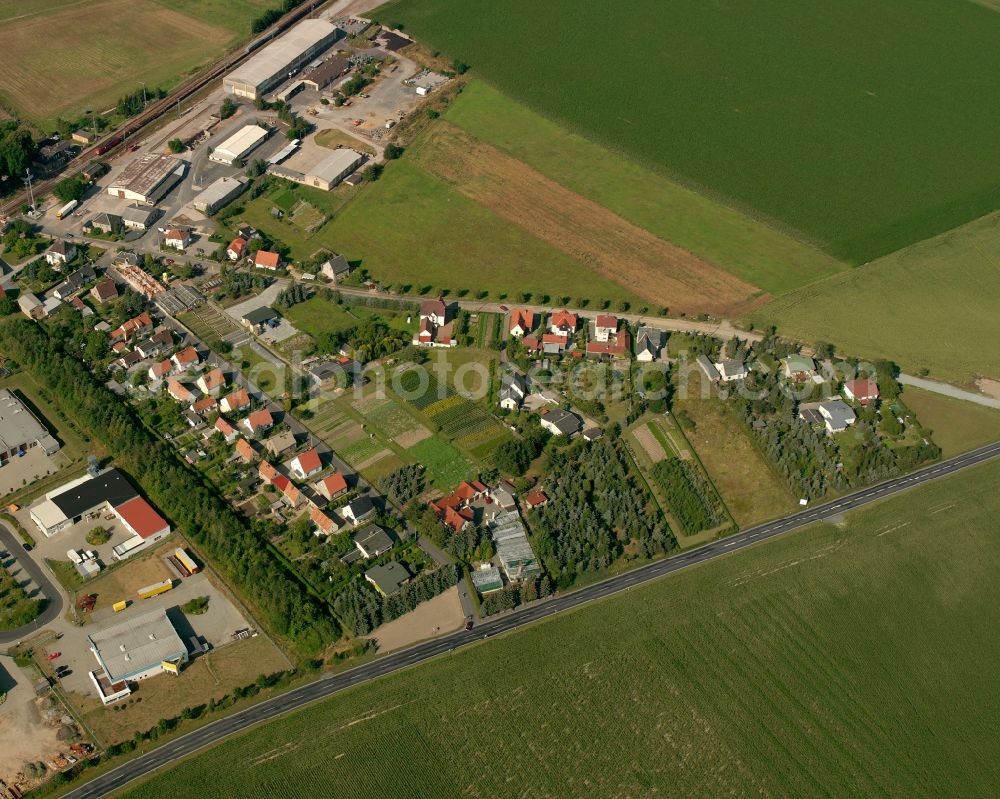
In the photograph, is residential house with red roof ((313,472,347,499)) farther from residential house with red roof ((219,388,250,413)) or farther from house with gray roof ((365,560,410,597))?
residential house with red roof ((219,388,250,413))

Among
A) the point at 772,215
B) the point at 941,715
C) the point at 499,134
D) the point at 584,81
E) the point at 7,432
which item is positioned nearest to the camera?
the point at 941,715

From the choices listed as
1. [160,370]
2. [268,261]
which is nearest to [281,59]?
[268,261]

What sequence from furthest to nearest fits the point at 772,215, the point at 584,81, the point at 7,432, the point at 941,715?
the point at 584,81, the point at 772,215, the point at 7,432, the point at 941,715

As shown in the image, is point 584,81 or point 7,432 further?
point 584,81

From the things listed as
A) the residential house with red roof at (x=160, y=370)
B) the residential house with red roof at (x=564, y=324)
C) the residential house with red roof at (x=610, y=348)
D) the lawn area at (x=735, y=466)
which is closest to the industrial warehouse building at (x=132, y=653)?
the residential house with red roof at (x=160, y=370)

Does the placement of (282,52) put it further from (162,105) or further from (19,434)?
(19,434)

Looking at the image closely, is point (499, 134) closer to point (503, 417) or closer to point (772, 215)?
point (772, 215)

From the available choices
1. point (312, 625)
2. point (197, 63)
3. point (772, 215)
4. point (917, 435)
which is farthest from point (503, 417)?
point (197, 63)

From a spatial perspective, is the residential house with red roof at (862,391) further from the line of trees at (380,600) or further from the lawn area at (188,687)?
the lawn area at (188,687)
